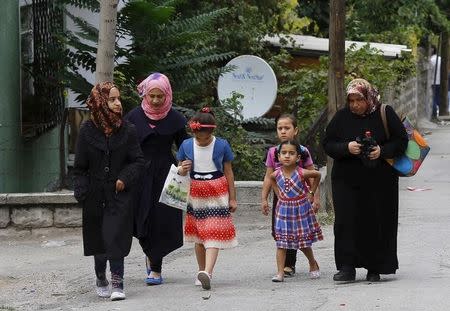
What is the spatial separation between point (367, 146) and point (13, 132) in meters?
6.55

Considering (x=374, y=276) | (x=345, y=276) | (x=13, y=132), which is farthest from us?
(x=13, y=132)

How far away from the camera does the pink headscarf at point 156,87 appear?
9633mm

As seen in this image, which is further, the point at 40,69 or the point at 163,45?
the point at 40,69

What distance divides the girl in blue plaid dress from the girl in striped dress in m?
0.44

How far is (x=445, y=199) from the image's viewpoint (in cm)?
1556

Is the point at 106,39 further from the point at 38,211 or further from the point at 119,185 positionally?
the point at 119,185

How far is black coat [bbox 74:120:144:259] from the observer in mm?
9031

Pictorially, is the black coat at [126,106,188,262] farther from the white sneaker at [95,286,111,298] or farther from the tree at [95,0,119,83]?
the tree at [95,0,119,83]

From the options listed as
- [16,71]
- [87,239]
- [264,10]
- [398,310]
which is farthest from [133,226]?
[264,10]

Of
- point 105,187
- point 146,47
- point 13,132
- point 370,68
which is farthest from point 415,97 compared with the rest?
point 105,187

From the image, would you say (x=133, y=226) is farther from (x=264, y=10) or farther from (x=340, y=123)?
(x=264, y=10)

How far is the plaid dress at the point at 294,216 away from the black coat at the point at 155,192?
879 mm

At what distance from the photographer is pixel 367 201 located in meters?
9.61

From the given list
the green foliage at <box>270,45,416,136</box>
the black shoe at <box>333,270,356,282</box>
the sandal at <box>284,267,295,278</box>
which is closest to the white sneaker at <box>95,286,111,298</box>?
the sandal at <box>284,267,295,278</box>
